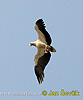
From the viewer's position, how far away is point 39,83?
51.4 feet

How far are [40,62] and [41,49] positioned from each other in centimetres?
89

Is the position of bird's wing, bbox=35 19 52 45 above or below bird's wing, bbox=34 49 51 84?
above

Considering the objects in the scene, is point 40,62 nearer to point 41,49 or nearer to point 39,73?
point 39,73

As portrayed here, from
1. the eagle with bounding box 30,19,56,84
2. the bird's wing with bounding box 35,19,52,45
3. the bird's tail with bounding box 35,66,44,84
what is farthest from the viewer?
the bird's tail with bounding box 35,66,44,84

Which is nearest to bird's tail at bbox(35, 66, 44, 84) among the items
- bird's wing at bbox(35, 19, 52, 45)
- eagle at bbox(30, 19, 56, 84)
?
eagle at bbox(30, 19, 56, 84)

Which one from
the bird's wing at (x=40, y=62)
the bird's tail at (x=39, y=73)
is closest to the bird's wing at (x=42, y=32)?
the bird's wing at (x=40, y=62)

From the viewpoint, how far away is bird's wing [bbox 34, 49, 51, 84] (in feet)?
51.8

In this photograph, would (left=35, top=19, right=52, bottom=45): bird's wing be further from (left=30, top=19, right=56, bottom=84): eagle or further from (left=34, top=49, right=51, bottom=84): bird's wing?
(left=34, top=49, right=51, bottom=84): bird's wing

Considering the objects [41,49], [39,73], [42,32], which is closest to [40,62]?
[39,73]

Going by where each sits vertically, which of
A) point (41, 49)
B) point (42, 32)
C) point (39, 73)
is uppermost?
point (42, 32)

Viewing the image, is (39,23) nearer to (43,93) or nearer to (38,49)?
(38,49)

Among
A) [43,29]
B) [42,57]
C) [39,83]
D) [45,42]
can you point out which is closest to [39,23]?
[43,29]

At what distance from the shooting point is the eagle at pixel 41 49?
49.5 ft

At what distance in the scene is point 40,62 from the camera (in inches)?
637
